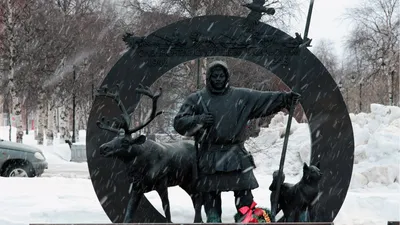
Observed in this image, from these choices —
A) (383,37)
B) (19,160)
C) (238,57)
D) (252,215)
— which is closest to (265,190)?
(238,57)

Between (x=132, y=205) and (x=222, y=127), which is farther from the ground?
(x=222, y=127)

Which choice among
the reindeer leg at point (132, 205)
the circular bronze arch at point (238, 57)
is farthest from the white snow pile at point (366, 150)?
the reindeer leg at point (132, 205)

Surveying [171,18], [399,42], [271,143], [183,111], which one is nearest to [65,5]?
[171,18]

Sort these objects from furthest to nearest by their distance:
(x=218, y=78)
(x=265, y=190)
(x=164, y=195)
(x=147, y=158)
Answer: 1. (x=265, y=190)
2. (x=164, y=195)
3. (x=147, y=158)
4. (x=218, y=78)

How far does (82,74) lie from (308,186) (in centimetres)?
2236

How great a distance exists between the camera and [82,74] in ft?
90.5

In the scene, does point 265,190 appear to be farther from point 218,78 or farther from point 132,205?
point 218,78

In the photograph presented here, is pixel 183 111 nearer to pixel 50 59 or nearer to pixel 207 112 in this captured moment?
pixel 207 112

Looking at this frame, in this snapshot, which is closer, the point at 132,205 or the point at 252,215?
the point at 252,215

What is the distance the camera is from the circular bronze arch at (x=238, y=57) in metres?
7.40

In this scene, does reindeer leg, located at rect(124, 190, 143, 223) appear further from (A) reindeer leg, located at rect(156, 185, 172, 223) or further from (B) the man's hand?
(B) the man's hand

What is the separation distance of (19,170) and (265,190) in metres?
6.25

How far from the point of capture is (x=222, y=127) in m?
6.26

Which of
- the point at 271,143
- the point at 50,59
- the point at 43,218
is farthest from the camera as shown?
the point at 50,59
